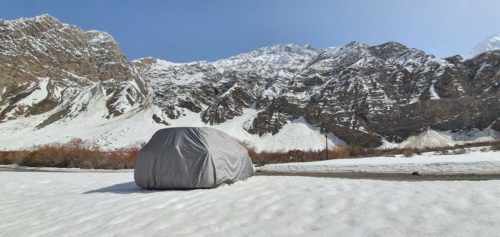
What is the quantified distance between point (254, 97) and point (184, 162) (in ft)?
382

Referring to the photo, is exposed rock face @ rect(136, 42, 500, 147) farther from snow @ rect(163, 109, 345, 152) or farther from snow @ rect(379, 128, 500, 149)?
snow @ rect(163, 109, 345, 152)

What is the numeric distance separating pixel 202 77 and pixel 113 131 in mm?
57820

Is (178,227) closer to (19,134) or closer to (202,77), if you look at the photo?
(19,134)

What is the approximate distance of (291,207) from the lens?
6.21m

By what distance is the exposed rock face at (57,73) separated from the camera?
340ft

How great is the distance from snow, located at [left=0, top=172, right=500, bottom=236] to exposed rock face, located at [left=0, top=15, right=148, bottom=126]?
103 metres

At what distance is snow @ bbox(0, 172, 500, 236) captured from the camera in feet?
15.3

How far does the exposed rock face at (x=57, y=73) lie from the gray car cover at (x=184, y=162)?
3931 inches

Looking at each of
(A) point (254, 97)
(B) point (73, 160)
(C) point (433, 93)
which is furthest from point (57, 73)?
(C) point (433, 93)

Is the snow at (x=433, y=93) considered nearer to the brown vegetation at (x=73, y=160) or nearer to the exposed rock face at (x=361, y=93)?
the exposed rock face at (x=361, y=93)

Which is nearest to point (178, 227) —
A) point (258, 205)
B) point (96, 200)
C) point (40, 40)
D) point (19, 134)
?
point (258, 205)

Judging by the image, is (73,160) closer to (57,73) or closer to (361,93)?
(361,93)

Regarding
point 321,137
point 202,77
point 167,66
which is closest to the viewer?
point 321,137

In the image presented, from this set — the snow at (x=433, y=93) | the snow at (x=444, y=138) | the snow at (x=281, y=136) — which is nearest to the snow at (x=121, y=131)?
the snow at (x=281, y=136)
